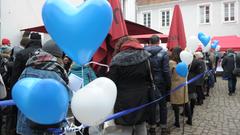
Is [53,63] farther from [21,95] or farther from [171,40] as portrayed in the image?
[171,40]

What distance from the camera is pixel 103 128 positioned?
173 inches

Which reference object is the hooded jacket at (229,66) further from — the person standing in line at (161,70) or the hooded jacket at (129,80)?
the hooded jacket at (129,80)

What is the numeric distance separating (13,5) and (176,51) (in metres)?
5.56

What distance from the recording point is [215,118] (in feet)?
27.0

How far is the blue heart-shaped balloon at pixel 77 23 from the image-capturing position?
A: 2404 mm

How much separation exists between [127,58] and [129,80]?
0.30 metres

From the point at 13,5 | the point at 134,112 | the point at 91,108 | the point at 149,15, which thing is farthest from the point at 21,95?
the point at 149,15

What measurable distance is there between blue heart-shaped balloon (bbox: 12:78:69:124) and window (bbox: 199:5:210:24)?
28675mm

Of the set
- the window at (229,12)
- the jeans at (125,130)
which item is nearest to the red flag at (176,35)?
the jeans at (125,130)

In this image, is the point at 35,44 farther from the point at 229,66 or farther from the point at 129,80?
the point at 229,66

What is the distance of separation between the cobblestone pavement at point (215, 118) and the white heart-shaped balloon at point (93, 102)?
4.44 m

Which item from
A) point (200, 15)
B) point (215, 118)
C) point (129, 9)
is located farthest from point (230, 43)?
point (215, 118)

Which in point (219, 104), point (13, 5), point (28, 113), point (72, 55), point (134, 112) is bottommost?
point (219, 104)

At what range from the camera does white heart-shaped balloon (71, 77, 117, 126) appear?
2268 mm
